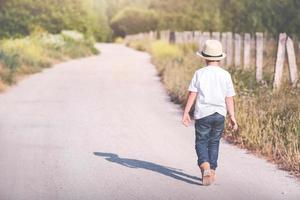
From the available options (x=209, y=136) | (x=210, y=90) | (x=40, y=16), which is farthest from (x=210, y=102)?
(x=40, y=16)

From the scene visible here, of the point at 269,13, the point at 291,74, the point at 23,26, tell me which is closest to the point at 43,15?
the point at 23,26

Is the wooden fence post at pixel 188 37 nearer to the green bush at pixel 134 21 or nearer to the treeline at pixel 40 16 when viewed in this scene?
the treeline at pixel 40 16

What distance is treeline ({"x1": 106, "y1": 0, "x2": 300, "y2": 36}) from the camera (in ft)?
85.6

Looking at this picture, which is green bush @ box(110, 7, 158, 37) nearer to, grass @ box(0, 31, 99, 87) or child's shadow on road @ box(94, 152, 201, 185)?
grass @ box(0, 31, 99, 87)

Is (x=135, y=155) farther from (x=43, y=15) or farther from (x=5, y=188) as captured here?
(x=43, y=15)

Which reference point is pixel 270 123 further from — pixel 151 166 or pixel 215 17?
pixel 215 17

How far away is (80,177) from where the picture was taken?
826 cm

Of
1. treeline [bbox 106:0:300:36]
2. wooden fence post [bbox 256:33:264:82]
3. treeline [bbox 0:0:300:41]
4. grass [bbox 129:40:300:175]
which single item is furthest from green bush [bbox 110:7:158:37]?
grass [bbox 129:40:300:175]

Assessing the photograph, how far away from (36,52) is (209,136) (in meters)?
22.4

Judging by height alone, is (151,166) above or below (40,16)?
above

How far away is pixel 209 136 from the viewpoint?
799 cm

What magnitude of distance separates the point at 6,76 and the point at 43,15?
22601 millimetres

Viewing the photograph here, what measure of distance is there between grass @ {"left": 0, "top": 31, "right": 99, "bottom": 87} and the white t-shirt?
1116 centimetres

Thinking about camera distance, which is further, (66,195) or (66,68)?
(66,68)
